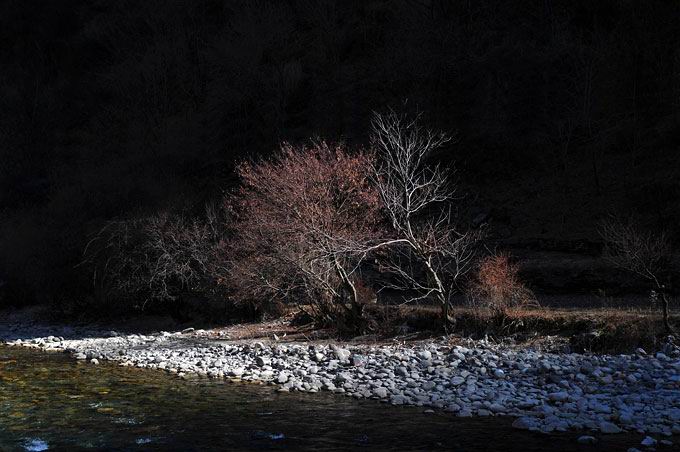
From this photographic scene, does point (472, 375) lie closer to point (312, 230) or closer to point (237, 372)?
point (237, 372)

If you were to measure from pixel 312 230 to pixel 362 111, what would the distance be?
81.8 ft

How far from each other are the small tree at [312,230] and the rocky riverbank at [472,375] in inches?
87.0

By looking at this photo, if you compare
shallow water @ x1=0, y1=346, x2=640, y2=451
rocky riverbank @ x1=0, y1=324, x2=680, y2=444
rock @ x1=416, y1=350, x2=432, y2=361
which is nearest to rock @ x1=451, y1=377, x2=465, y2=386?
rocky riverbank @ x1=0, y1=324, x2=680, y2=444

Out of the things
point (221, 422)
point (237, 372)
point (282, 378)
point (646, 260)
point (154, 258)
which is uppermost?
point (154, 258)

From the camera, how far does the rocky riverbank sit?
10523mm

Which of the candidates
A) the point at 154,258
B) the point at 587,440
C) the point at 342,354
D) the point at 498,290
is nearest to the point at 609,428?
the point at 587,440

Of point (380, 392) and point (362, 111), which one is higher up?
point (362, 111)

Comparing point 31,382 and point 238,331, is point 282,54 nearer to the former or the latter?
point 238,331

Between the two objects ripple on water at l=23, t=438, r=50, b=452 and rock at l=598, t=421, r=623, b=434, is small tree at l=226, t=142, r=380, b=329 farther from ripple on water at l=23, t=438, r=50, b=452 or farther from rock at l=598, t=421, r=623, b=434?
ripple on water at l=23, t=438, r=50, b=452

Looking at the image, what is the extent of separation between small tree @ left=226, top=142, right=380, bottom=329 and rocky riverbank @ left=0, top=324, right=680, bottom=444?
87.0 inches

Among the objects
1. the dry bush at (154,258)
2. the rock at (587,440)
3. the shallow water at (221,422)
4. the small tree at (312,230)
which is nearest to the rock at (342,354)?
the small tree at (312,230)

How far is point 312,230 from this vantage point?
61.4 feet

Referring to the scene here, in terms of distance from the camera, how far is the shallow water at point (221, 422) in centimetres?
961

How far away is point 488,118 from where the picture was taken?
39.0m
